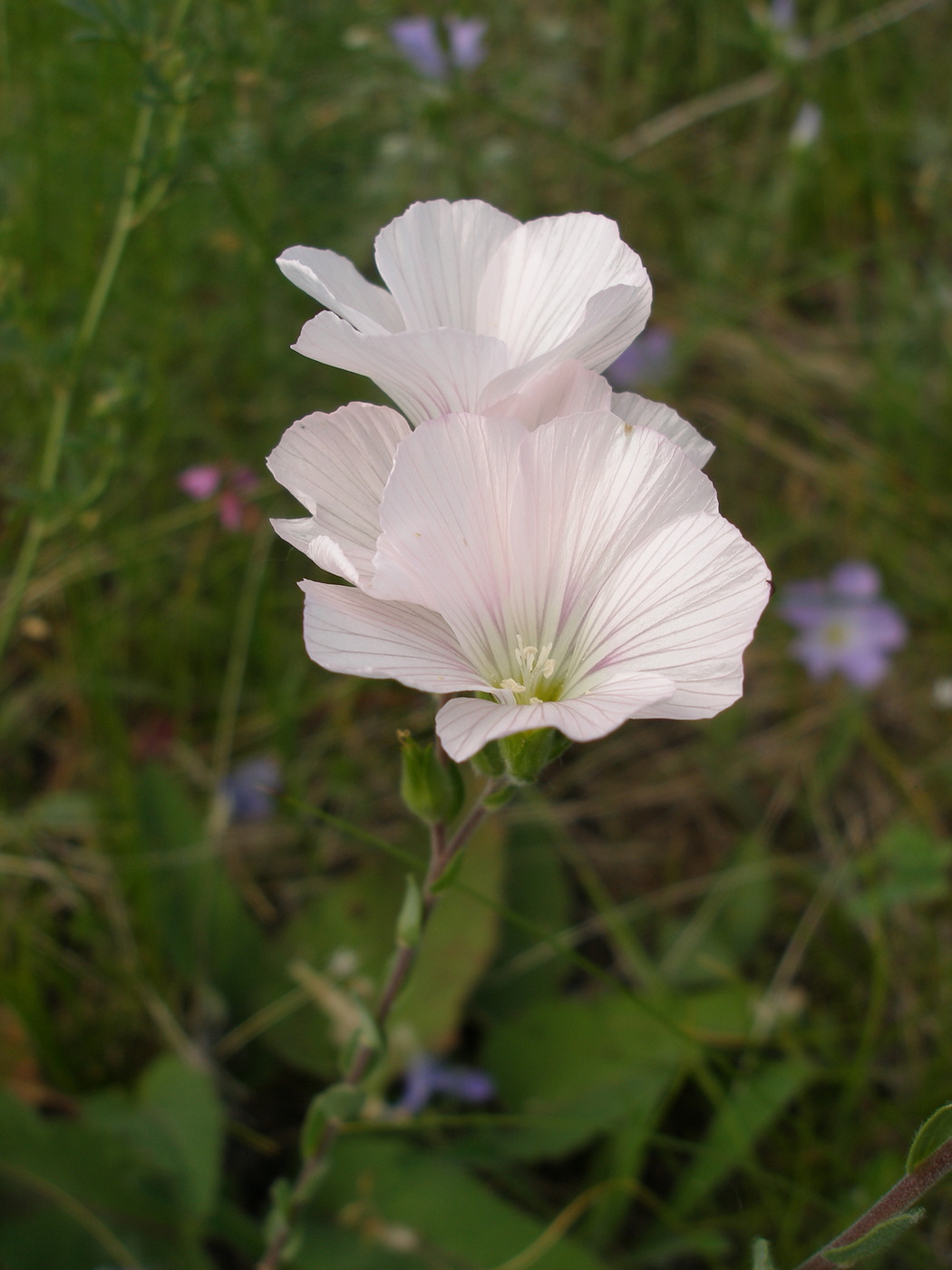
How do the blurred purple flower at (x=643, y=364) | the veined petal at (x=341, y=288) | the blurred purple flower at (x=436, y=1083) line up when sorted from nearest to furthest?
the veined petal at (x=341, y=288) → the blurred purple flower at (x=436, y=1083) → the blurred purple flower at (x=643, y=364)

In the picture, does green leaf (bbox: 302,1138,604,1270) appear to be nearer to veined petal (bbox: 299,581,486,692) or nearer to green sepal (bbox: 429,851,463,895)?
green sepal (bbox: 429,851,463,895)

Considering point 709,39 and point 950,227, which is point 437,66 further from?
point 950,227

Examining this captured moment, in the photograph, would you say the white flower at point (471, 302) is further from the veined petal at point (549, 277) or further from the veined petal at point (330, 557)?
the veined petal at point (330, 557)

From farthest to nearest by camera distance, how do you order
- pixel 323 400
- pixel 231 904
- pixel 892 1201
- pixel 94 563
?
pixel 323 400
pixel 94 563
pixel 231 904
pixel 892 1201

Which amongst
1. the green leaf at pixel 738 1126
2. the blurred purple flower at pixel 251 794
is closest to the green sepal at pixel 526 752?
the green leaf at pixel 738 1126

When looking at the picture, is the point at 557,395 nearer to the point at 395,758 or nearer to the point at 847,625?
the point at 395,758

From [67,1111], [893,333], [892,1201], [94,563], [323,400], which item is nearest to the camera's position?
[892,1201]

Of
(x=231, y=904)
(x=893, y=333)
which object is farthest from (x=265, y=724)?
(x=893, y=333)

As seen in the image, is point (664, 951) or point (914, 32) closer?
point (664, 951)

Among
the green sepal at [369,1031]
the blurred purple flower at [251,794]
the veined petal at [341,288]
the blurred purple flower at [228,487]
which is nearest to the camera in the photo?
the veined petal at [341,288]
